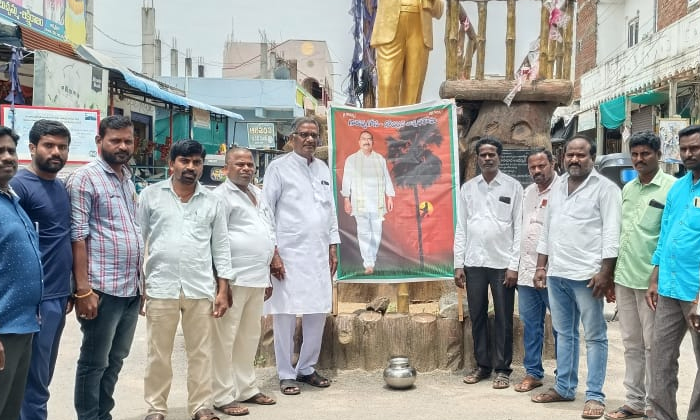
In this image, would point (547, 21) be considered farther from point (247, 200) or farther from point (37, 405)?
point (37, 405)

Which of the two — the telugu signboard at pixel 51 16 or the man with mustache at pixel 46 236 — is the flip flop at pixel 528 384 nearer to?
the man with mustache at pixel 46 236

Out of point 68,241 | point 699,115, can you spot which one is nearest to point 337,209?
point 68,241

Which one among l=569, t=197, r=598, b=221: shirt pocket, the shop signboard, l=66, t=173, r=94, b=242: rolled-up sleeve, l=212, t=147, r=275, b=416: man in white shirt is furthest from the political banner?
the shop signboard

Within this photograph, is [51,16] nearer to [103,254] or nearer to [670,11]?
[103,254]

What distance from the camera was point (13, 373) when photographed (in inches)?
109

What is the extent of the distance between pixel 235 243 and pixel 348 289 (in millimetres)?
3502

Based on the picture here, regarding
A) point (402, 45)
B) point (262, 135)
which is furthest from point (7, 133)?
point (262, 135)

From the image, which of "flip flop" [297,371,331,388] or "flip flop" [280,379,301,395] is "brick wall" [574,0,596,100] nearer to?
"flip flop" [297,371,331,388]

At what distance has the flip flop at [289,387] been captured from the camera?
192 inches

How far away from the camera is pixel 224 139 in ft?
85.9

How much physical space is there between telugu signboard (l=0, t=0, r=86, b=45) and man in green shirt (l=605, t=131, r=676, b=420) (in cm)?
1134

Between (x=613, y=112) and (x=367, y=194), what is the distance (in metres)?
12.9

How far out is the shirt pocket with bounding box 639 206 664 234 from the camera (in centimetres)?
397

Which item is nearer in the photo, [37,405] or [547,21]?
[37,405]
